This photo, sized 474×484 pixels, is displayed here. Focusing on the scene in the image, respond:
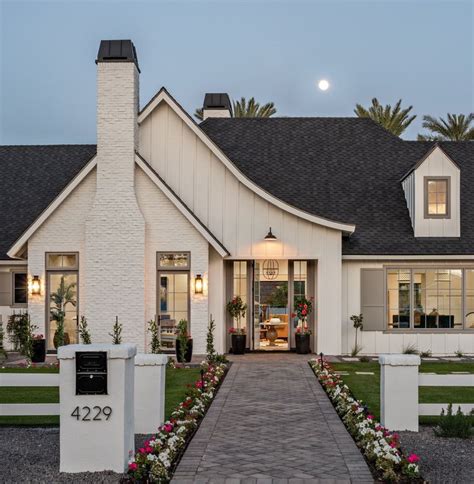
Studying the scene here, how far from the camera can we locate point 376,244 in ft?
68.7

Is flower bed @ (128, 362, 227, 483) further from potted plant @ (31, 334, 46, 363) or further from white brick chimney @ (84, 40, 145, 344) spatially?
potted plant @ (31, 334, 46, 363)

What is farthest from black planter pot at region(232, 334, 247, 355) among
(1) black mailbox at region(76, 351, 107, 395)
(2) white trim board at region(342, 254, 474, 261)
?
(1) black mailbox at region(76, 351, 107, 395)

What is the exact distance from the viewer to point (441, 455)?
9.27 m

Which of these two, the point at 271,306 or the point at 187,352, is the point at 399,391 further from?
the point at 271,306

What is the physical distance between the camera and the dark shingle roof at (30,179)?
77.9 feet

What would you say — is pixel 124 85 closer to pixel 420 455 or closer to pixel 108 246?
pixel 108 246

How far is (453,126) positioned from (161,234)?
26659mm

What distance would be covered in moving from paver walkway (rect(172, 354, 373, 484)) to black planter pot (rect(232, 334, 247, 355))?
544 centimetres

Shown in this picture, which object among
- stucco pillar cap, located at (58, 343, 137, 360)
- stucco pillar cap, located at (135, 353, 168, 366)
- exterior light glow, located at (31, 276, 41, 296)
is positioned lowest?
stucco pillar cap, located at (135, 353, 168, 366)

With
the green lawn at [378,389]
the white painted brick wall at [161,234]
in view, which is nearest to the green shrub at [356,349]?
the green lawn at [378,389]

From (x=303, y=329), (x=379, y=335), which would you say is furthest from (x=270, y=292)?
(x=379, y=335)

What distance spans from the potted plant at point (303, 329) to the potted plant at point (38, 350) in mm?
6522

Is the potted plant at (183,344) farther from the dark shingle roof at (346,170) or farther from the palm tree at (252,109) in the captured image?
the palm tree at (252,109)

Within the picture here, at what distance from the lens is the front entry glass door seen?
2127 cm
